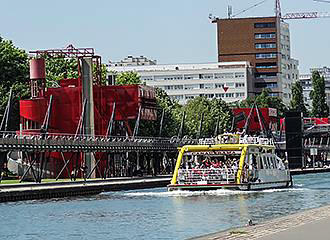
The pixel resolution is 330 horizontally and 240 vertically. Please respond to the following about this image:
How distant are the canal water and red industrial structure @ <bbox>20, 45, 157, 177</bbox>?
163 ft

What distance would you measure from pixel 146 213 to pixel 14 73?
86.0 metres

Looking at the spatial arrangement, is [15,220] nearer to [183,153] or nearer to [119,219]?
[119,219]

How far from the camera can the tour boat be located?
73.4m

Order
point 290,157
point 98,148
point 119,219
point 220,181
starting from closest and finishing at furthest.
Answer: point 119,219
point 220,181
point 98,148
point 290,157

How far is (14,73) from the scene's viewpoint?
140 metres

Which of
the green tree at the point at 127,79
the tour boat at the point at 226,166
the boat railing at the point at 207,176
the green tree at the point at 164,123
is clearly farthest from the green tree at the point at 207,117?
the boat railing at the point at 207,176

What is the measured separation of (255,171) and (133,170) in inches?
2132

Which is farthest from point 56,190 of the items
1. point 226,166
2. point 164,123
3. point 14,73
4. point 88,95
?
point 164,123

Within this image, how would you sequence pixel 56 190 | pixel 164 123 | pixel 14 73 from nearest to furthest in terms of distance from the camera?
pixel 56 190 < pixel 14 73 < pixel 164 123

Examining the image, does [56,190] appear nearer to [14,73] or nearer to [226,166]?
[226,166]

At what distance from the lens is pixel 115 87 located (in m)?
132

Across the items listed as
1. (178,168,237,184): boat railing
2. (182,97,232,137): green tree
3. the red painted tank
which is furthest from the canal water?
(182,97,232,137): green tree

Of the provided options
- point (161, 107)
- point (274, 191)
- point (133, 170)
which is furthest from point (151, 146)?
point (274, 191)

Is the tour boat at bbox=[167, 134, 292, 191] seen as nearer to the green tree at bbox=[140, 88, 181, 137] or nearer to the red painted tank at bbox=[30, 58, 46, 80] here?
the red painted tank at bbox=[30, 58, 46, 80]
